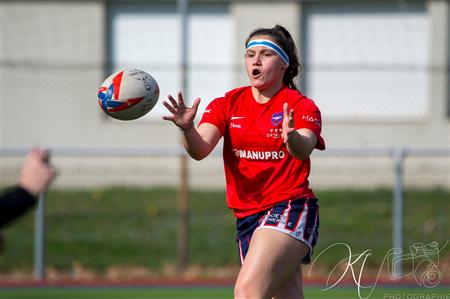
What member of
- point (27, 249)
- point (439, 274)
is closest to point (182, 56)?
point (27, 249)

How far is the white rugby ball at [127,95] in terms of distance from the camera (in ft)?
18.9

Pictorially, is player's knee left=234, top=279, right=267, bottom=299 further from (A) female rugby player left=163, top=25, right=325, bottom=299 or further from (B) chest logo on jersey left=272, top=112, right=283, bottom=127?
(B) chest logo on jersey left=272, top=112, right=283, bottom=127

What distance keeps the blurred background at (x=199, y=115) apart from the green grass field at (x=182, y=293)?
0.84 m

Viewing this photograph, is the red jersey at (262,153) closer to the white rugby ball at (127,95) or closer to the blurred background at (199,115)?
the white rugby ball at (127,95)

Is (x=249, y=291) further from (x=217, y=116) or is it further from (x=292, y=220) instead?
(x=217, y=116)

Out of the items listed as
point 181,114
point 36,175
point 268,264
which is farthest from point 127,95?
point 36,175

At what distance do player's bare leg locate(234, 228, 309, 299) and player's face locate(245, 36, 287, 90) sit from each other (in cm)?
90

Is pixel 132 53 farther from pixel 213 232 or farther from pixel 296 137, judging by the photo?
pixel 296 137

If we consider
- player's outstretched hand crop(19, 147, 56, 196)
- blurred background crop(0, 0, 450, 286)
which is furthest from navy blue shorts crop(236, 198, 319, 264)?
blurred background crop(0, 0, 450, 286)

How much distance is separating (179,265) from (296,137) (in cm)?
584

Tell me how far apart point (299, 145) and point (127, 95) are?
50.1 inches

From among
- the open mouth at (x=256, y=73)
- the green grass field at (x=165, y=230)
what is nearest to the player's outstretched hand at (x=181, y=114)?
the open mouth at (x=256, y=73)

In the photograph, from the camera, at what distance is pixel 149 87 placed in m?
5.84

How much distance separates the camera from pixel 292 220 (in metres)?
5.28
